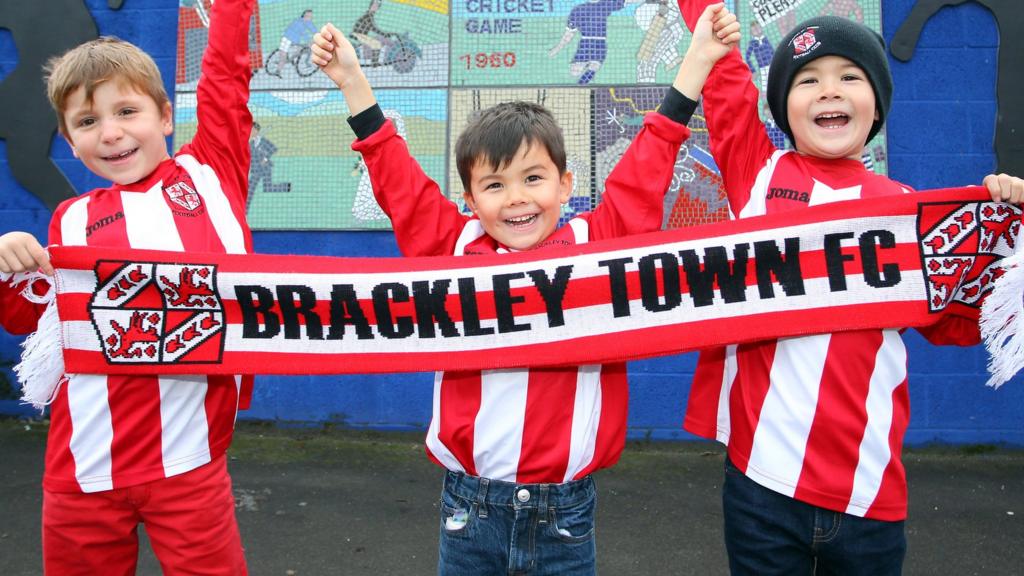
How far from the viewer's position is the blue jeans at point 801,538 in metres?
1.67

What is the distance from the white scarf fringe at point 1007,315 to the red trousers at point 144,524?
1825 millimetres

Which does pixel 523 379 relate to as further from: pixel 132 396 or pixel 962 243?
pixel 962 243

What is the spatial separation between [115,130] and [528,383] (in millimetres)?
1151

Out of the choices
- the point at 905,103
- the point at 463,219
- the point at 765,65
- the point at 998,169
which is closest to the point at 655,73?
the point at 765,65

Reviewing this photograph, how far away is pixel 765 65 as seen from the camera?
3.95m

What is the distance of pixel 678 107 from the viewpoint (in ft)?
5.74

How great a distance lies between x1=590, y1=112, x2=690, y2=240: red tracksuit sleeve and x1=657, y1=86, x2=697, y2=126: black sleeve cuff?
0.02 meters

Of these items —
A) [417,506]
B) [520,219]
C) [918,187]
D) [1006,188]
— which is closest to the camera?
[1006,188]

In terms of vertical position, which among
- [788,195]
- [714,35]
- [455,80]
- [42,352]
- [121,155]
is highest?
[455,80]

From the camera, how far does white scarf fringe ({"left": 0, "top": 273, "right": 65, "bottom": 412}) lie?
6.12ft

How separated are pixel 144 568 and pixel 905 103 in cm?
406

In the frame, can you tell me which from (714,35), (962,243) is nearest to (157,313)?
(714,35)

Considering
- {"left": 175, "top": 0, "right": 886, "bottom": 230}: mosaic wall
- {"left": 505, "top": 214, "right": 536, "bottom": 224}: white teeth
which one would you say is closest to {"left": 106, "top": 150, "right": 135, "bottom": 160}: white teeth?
{"left": 505, "top": 214, "right": 536, "bottom": 224}: white teeth

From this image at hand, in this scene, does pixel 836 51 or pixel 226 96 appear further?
pixel 226 96
